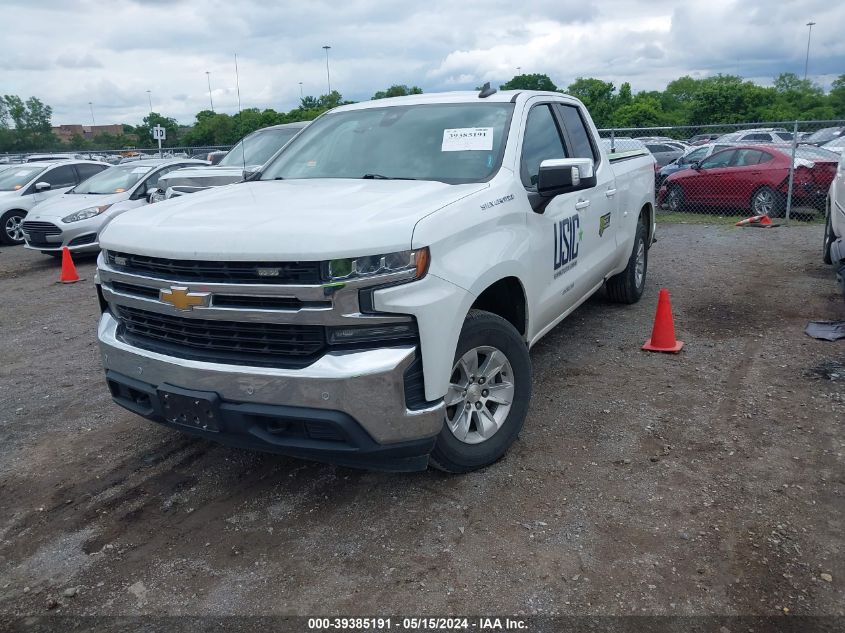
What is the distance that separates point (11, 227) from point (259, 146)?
6558 mm

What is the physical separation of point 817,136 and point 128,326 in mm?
29814

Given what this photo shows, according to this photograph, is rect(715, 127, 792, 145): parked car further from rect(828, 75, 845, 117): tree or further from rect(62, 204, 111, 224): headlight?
rect(828, 75, 845, 117): tree

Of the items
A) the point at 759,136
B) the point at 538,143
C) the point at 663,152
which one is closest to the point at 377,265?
the point at 538,143

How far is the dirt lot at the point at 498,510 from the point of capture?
2.95 m

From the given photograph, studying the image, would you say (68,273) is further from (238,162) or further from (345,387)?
(345,387)

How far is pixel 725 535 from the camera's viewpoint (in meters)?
3.25

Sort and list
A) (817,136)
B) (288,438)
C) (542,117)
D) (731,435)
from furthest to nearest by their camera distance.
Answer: (817,136) < (542,117) < (731,435) < (288,438)

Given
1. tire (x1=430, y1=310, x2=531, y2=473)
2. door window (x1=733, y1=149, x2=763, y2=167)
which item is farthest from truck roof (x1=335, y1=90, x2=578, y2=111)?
door window (x1=733, y1=149, x2=763, y2=167)

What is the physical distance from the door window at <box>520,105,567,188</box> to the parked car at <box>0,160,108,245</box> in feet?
41.0

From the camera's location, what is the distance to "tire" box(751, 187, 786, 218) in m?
13.3

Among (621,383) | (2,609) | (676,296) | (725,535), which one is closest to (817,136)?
(676,296)

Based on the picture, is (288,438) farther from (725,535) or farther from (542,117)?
(542,117)

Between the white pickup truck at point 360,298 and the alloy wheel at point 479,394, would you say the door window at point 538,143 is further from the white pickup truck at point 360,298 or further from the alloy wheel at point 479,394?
the alloy wheel at point 479,394

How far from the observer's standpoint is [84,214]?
11.7 m
